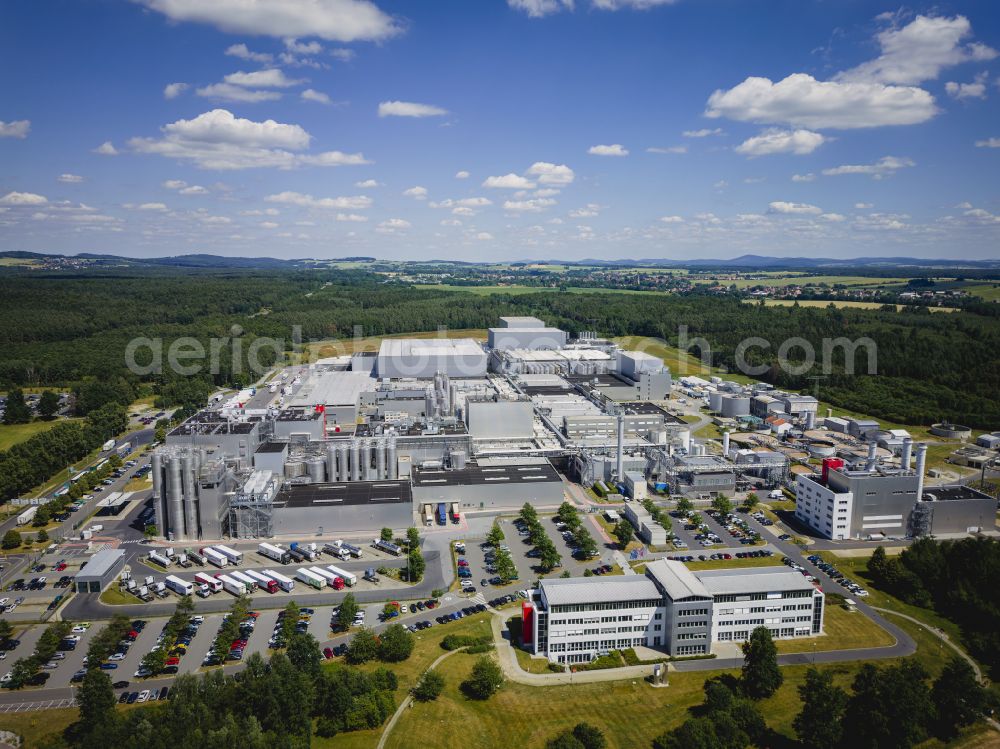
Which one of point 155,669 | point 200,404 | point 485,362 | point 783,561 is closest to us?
point 155,669

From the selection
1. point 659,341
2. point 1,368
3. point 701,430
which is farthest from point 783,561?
point 1,368

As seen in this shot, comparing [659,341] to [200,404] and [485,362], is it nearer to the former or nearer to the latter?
[485,362]

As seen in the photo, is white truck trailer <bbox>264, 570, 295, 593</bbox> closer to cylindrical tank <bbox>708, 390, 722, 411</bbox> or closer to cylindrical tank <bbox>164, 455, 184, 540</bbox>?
cylindrical tank <bbox>164, 455, 184, 540</bbox>

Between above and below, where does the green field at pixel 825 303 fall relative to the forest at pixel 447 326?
above

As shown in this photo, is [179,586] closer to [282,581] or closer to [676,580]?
[282,581]

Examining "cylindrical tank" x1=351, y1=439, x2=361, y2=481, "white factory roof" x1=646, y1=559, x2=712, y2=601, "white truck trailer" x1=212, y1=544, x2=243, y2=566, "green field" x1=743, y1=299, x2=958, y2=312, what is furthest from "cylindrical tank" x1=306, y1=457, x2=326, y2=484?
"green field" x1=743, y1=299, x2=958, y2=312

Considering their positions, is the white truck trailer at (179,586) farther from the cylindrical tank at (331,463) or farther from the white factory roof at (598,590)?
the white factory roof at (598,590)

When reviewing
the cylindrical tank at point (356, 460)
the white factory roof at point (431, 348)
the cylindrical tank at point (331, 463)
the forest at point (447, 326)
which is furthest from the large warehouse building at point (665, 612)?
the white factory roof at point (431, 348)

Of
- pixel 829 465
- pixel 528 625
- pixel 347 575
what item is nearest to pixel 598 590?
pixel 528 625
